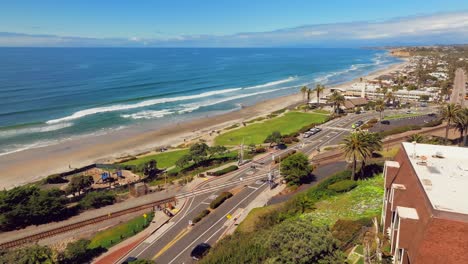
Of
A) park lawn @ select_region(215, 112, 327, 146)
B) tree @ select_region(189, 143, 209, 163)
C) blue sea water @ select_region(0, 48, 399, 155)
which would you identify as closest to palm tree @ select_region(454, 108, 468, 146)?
park lawn @ select_region(215, 112, 327, 146)

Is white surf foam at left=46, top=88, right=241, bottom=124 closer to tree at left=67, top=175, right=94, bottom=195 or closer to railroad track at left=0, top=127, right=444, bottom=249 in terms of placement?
tree at left=67, top=175, right=94, bottom=195

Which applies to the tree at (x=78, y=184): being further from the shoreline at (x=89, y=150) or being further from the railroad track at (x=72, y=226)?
the shoreline at (x=89, y=150)

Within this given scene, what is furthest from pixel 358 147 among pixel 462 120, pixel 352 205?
pixel 462 120

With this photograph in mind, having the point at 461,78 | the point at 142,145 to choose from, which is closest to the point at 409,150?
the point at 142,145

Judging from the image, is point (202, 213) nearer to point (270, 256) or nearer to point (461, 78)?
point (270, 256)

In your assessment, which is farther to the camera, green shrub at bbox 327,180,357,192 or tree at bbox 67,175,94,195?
tree at bbox 67,175,94,195

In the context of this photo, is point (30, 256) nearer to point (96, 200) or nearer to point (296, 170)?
point (96, 200)

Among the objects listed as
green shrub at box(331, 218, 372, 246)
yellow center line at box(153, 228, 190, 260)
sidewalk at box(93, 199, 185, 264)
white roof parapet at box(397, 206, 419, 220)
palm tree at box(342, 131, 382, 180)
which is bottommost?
sidewalk at box(93, 199, 185, 264)
